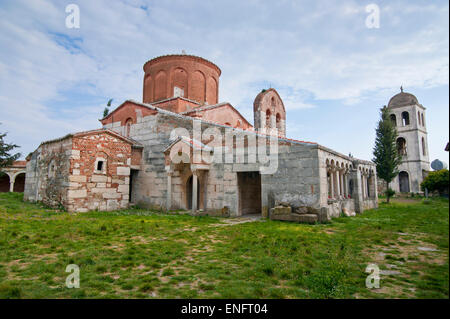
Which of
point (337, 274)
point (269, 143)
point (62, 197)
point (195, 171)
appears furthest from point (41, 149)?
point (337, 274)

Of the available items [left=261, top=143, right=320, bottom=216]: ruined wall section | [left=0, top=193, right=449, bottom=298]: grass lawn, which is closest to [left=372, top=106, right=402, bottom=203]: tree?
[left=0, top=193, right=449, bottom=298]: grass lawn

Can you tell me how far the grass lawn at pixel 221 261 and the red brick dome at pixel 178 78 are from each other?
11527 mm

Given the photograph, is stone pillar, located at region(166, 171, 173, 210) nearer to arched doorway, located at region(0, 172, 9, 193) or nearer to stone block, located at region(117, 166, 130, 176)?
stone block, located at region(117, 166, 130, 176)

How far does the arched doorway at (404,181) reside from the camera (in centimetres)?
2655

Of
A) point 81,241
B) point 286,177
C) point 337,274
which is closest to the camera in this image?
point 337,274

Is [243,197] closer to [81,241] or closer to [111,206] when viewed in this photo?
[111,206]

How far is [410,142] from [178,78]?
2552 cm

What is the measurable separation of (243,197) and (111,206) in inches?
244

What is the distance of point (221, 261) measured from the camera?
4328mm

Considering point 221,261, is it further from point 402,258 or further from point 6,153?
point 6,153

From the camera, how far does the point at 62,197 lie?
34.2ft

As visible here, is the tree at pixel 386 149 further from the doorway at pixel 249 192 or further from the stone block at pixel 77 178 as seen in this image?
the stone block at pixel 77 178

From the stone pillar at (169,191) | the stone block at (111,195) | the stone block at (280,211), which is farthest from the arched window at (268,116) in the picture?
the stone block at (111,195)

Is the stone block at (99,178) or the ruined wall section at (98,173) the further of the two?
the stone block at (99,178)
